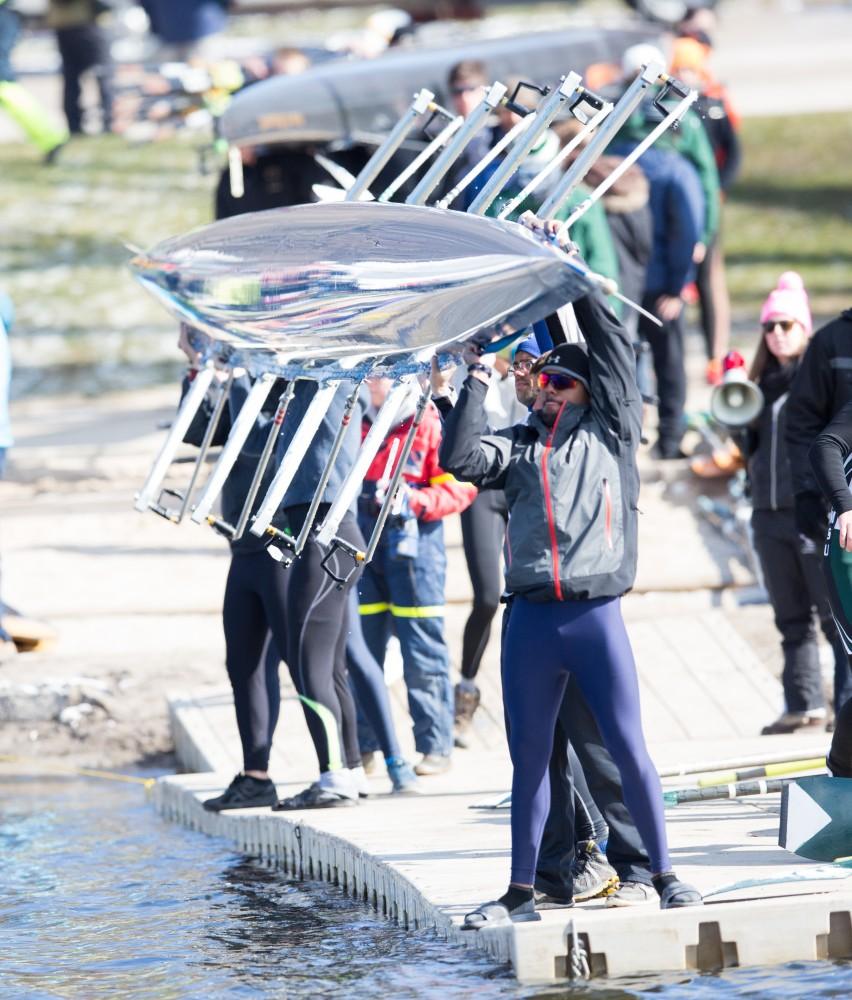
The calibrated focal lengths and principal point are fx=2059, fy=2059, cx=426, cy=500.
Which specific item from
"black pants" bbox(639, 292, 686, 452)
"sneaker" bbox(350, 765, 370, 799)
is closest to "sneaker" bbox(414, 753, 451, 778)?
"sneaker" bbox(350, 765, 370, 799)

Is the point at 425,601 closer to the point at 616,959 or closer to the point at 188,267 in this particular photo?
the point at 188,267

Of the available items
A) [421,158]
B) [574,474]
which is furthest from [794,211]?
[574,474]

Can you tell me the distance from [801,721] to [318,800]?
2082mm

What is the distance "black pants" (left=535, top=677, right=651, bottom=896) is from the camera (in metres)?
5.61

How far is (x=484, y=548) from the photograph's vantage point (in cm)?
807

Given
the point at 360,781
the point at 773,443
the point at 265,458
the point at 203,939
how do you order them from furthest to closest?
the point at 773,443, the point at 360,781, the point at 265,458, the point at 203,939

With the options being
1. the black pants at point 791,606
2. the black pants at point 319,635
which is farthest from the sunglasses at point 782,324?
the black pants at point 319,635

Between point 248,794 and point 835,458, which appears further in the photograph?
point 248,794

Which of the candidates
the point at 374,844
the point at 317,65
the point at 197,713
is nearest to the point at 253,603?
the point at 374,844

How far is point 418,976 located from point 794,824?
46.0 inches

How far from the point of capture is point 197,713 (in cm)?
871

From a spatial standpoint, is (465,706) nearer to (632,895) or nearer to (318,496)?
(318,496)

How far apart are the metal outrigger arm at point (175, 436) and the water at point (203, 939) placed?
1285 millimetres

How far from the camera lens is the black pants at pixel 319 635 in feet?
22.7
